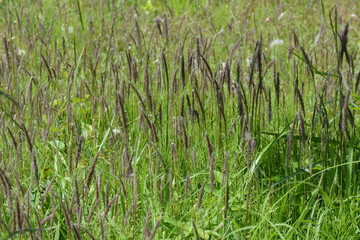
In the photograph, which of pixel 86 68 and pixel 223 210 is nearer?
pixel 223 210

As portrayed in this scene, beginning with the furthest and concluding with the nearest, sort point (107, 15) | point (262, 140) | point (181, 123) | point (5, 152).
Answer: point (107, 15) → point (262, 140) → point (5, 152) → point (181, 123)

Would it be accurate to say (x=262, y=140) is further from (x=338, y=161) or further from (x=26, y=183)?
(x=26, y=183)

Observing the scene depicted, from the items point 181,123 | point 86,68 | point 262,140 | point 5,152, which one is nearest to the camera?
point 181,123

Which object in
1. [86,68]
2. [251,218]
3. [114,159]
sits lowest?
[251,218]

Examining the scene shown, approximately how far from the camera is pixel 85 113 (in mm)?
2438

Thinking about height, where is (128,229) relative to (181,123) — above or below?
below

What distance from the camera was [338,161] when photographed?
6.14 ft

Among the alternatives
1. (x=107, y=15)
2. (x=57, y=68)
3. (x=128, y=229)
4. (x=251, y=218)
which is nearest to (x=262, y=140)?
(x=251, y=218)

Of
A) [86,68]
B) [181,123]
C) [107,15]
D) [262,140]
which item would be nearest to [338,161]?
[262,140]

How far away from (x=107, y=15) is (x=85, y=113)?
8.97 feet

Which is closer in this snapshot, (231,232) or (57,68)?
(231,232)

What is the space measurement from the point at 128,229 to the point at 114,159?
1.12ft

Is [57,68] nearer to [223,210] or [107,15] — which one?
[223,210]

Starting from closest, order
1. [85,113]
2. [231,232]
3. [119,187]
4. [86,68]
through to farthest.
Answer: [231,232]
[119,187]
[85,113]
[86,68]
